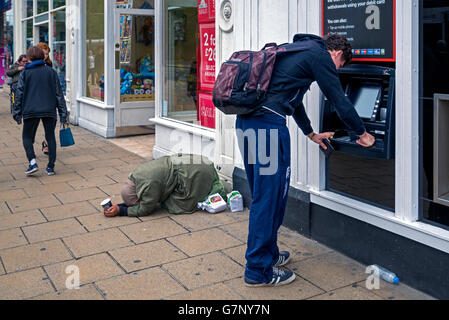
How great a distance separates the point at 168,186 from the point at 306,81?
2.15m

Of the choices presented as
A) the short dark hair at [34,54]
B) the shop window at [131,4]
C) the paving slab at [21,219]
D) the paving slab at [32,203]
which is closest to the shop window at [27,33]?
the shop window at [131,4]

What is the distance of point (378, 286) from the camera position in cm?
362

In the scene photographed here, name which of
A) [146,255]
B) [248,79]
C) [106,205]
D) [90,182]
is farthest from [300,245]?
[90,182]

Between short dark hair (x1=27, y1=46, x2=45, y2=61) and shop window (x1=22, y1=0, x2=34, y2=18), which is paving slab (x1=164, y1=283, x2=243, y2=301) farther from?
shop window (x1=22, y1=0, x2=34, y2=18)

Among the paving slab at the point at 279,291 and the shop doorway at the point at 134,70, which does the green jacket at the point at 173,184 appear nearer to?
the paving slab at the point at 279,291

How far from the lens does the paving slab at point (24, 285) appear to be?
356 centimetres

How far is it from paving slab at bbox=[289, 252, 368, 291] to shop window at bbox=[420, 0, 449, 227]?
672 millimetres

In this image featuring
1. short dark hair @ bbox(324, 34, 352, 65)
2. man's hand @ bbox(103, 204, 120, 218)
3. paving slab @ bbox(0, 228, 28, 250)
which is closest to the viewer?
short dark hair @ bbox(324, 34, 352, 65)

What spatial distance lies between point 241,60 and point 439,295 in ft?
6.57

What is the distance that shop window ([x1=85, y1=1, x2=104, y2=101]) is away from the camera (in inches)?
406

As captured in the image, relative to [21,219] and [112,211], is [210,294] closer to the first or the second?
[112,211]

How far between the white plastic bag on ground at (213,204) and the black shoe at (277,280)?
1635 millimetres

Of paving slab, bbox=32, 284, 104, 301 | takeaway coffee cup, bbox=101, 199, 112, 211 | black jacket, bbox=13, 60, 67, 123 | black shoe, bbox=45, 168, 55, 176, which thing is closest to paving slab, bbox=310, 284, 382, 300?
paving slab, bbox=32, 284, 104, 301

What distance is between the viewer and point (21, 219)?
522cm
